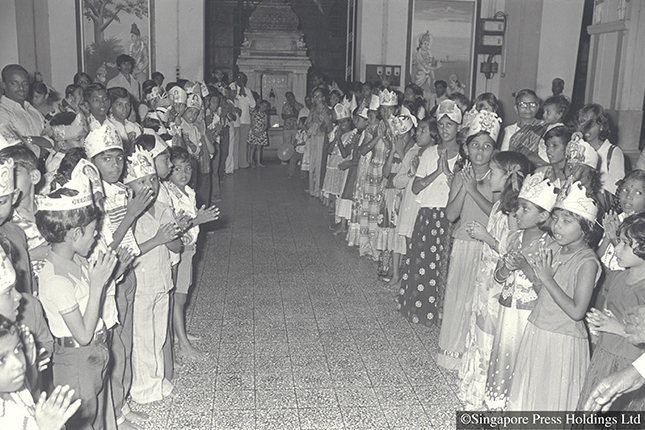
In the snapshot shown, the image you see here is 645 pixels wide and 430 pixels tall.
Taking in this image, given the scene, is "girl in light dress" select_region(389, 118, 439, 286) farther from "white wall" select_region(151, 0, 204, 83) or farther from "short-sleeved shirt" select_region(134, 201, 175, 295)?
"white wall" select_region(151, 0, 204, 83)

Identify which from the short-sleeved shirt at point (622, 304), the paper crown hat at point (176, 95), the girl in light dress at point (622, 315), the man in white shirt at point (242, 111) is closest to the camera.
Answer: the girl in light dress at point (622, 315)

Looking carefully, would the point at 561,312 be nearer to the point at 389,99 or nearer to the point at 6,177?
the point at 6,177

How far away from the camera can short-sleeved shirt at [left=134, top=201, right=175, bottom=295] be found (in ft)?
11.4

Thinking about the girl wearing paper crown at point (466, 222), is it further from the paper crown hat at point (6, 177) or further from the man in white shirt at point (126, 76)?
the man in white shirt at point (126, 76)

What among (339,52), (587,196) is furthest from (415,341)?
(339,52)

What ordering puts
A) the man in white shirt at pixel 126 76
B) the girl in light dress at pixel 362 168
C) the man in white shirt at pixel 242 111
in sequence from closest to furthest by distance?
the girl in light dress at pixel 362 168, the man in white shirt at pixel 126 76, the man in white shirt at pixel 242 111

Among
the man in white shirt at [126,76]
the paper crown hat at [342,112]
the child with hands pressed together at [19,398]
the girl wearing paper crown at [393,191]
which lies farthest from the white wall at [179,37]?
the child with hands pressed together at [19,398]

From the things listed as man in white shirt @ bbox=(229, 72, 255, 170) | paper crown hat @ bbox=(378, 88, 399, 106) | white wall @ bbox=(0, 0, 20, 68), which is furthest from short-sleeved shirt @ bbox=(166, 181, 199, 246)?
man in white shirt @ bbox=(229, 72, 255, 170)

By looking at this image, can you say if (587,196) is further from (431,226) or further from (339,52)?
(339,52)

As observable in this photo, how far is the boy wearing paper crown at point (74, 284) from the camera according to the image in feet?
8.19

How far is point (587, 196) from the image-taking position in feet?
9.25

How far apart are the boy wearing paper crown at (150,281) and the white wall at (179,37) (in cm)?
1021

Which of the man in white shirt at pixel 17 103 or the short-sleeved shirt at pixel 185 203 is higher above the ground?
the man in white shirt at pixel 17 103

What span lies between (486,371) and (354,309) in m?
1.84
